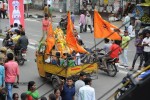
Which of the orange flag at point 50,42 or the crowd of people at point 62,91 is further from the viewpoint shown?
the orange flag at point 50,42

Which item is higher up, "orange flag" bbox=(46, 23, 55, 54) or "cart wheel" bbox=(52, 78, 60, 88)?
"orange flag" bbox=(46, 23, 55, 54)

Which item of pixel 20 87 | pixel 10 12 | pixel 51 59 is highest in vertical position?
pixel 10 12

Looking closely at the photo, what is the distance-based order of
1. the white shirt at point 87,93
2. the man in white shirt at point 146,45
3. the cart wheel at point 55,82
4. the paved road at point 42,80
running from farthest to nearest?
the man in white shirt at point 146,45
the paved road at point 42,80
the cart wheel at point 55,82
the white shirt at point 87,93

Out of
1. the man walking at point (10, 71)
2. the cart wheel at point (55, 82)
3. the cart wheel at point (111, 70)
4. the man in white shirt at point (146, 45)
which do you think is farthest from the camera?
the cart wheel at point (111, 70)

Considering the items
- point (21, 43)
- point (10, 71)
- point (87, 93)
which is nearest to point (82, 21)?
point (21, 43)

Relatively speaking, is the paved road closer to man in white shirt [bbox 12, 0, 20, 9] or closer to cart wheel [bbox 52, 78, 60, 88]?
cart wheel [bbox 52, 78, 60, 88]

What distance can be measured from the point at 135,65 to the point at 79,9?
20.2m

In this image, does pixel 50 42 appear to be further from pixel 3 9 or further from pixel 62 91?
pixel 3 9

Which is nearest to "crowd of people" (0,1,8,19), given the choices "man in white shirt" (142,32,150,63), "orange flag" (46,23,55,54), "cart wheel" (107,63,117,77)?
"cart wheel" (107,63,117,77)

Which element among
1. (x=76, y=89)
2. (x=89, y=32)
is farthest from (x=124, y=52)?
(x=89, y=32)

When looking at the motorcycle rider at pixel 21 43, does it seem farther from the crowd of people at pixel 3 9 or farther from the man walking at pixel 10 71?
the crowd of people at pixel 3 9

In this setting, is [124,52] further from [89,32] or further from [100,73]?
[89,32]

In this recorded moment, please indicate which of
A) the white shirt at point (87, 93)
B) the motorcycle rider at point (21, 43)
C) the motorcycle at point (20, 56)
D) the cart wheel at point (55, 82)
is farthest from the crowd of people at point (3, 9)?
the white shirt at point (87, 93)

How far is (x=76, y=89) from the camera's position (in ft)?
29.6
